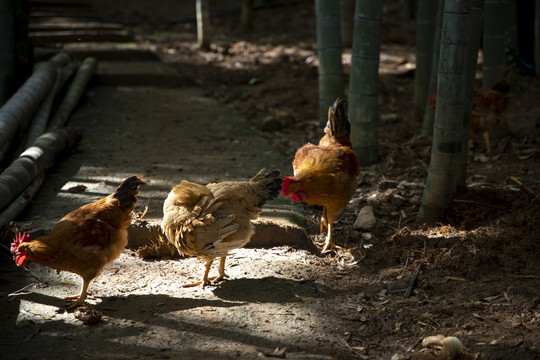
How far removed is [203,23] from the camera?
12297 mm

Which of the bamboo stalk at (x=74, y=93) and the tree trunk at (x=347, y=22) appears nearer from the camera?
the bamboo stalk at (x=74, y=93)

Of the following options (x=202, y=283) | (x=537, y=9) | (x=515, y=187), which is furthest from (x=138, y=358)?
(x=537, y=9)

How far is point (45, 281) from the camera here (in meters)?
3.88

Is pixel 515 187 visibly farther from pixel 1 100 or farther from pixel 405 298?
pixel 1 100

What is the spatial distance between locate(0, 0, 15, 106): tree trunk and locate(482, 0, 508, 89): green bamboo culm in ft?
19.5

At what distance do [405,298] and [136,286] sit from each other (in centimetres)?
194

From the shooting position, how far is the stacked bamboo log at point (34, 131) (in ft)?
14.7

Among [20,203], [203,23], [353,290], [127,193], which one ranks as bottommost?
[353,290]

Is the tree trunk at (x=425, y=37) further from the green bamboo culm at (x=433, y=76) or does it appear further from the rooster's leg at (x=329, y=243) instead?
the rooster's leg at (x=329, y=243)

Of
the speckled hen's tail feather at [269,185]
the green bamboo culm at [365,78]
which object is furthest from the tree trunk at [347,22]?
the speckled hen's tail feather at [269,185]

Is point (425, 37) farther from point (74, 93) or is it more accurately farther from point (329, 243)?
point (74, 93)

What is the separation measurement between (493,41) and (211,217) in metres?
5.27

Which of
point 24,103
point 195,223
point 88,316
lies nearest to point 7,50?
point 24,103

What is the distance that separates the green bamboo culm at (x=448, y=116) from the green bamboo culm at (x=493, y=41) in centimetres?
309
